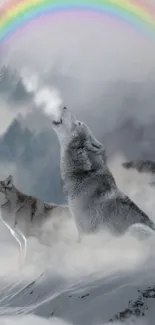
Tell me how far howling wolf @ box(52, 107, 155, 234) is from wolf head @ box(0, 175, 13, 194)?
371 mm

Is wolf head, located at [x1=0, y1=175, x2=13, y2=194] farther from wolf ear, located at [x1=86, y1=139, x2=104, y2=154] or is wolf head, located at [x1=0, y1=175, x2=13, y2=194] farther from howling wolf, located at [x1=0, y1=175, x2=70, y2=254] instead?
wolf ear, located at [x1=86, y1=139, x2=104, y2=154]

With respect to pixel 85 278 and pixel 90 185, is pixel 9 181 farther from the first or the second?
pixel 85 278

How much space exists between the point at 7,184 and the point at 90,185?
524 mm

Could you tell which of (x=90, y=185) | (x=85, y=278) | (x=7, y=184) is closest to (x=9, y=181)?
(x=7, y=184)

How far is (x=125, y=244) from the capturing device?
9.10ft

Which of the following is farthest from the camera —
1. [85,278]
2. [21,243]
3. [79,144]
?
[21,243]

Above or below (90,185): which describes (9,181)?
above

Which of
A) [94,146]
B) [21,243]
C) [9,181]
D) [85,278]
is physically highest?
[9,181]

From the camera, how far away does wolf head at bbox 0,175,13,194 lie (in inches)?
125

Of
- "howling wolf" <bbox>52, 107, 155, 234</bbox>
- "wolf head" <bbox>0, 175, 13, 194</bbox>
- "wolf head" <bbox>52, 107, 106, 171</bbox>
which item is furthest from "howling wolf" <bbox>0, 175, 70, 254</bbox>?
"wolf head" <bbox>52, 107, 106, 171</bbox>

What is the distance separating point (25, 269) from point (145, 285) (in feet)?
2.24

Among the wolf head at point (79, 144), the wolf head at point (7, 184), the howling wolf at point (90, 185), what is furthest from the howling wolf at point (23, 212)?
the wolf head at point (79, 144)

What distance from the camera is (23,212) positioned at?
3.25 metres

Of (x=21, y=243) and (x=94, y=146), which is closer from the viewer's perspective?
(x=94, y=146)
